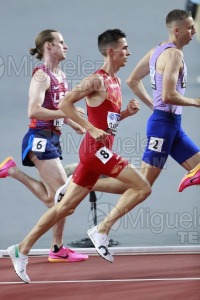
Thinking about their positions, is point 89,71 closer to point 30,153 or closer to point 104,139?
point 30,153

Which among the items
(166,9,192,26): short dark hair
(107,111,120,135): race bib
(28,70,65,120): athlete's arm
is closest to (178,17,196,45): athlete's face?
(166,9,192,26): short dark hair

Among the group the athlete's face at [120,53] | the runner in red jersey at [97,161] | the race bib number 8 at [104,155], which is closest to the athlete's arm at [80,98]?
the runner in red jersey at [97,161]

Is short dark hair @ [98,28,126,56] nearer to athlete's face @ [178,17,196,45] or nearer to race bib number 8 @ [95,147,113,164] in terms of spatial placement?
athlete's face @ [178,17,196,45]

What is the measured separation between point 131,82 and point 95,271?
1.35 meters

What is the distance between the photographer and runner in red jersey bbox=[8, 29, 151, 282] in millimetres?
5652

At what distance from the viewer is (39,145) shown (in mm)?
6520

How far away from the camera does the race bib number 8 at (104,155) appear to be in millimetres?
5688

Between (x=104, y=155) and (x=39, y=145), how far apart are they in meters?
0.94

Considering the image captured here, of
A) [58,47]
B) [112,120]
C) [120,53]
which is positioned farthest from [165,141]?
[58,47]

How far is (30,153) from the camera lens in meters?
6.60

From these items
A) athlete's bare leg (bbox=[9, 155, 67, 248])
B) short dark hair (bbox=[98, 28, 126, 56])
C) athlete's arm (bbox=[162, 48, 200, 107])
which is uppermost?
short dark hair (bbox=[98, 28, 126, 56])

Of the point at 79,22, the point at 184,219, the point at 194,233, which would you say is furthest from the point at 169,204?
the point at 79,22

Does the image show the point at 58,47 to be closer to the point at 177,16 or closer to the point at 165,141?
the point at 177,16

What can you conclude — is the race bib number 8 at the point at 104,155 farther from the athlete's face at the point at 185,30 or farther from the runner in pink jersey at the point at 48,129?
the athlete's face at the point at 185,30
